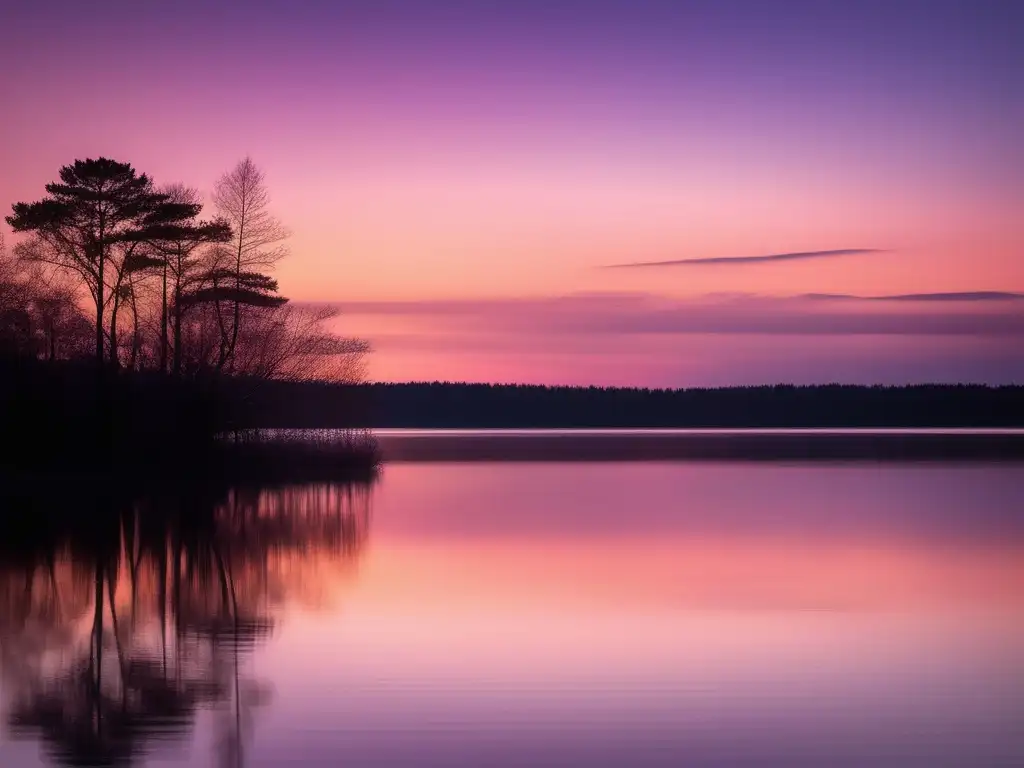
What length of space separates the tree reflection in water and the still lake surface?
5 cm

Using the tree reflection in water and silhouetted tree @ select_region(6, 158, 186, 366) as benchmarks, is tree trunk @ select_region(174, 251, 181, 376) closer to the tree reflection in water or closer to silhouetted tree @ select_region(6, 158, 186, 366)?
silhouetted tree @ select_region(6, 158, 186, 366)

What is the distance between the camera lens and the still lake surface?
916 centimetres

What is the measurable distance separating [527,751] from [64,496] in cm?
2515

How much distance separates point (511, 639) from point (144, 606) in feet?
16.2

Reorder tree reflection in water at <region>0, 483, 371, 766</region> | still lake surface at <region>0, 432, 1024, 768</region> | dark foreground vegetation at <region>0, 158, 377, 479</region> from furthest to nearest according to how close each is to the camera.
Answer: dark foreground vegetation at <region>0, 158, 377, 479</region>
tree reflection in water at <region>0, 483, 371, 766</region>
still lake surface at <region>0, 432, 1024, 768</region>

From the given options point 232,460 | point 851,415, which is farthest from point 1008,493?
point 851,415

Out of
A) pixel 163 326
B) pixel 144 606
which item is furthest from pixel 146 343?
pixel 144 606

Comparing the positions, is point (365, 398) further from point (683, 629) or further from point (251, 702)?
point (251, 702)

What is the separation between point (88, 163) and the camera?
40750 mm

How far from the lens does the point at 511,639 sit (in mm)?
13320

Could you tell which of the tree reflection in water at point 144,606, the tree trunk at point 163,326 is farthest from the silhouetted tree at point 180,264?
the tree reflection in water at point 144,606

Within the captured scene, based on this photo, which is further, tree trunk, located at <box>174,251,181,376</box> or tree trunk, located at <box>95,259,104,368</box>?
tree trunk, located at <box>174,251,181,376</box>

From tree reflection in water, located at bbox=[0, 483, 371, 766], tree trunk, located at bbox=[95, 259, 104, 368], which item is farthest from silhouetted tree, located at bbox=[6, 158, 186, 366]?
tree reflection in water, located at bbox=[0, 483, 371, 766]

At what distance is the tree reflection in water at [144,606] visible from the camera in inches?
381
